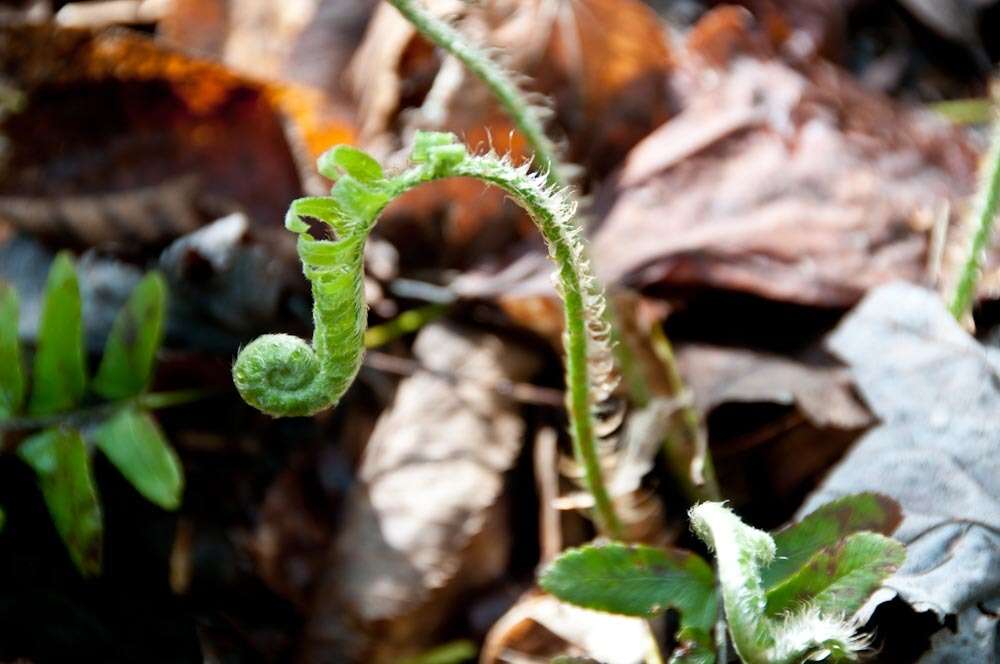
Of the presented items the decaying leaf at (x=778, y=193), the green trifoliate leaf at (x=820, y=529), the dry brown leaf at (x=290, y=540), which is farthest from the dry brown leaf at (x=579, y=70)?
the green trifoliate leaf at (x=820, y=529)

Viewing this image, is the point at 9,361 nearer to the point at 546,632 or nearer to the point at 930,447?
the point at 546,632

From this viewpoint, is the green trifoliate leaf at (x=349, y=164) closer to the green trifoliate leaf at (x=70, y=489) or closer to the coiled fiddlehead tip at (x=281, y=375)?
the coiled fiddlehead tip at (x=281, y=375)

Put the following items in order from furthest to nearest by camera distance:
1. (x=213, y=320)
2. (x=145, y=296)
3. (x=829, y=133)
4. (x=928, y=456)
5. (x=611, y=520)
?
(x=829, y=133), (x=213, y=320), (x=145, y=296), (x=611, y=520), (x=928, y=456)

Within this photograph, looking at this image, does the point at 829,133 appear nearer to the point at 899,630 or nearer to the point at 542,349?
the point at 542,349

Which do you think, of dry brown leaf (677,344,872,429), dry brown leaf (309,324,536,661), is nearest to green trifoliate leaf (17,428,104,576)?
dry brown leaf (309,324,536,661)

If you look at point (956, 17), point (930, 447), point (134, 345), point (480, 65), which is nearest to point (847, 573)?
point (930, 447)

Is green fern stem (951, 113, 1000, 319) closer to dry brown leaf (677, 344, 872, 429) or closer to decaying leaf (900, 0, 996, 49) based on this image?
dry brown leaf (677, 344, 872, 429)

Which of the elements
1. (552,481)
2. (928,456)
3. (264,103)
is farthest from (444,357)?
(928,456)
